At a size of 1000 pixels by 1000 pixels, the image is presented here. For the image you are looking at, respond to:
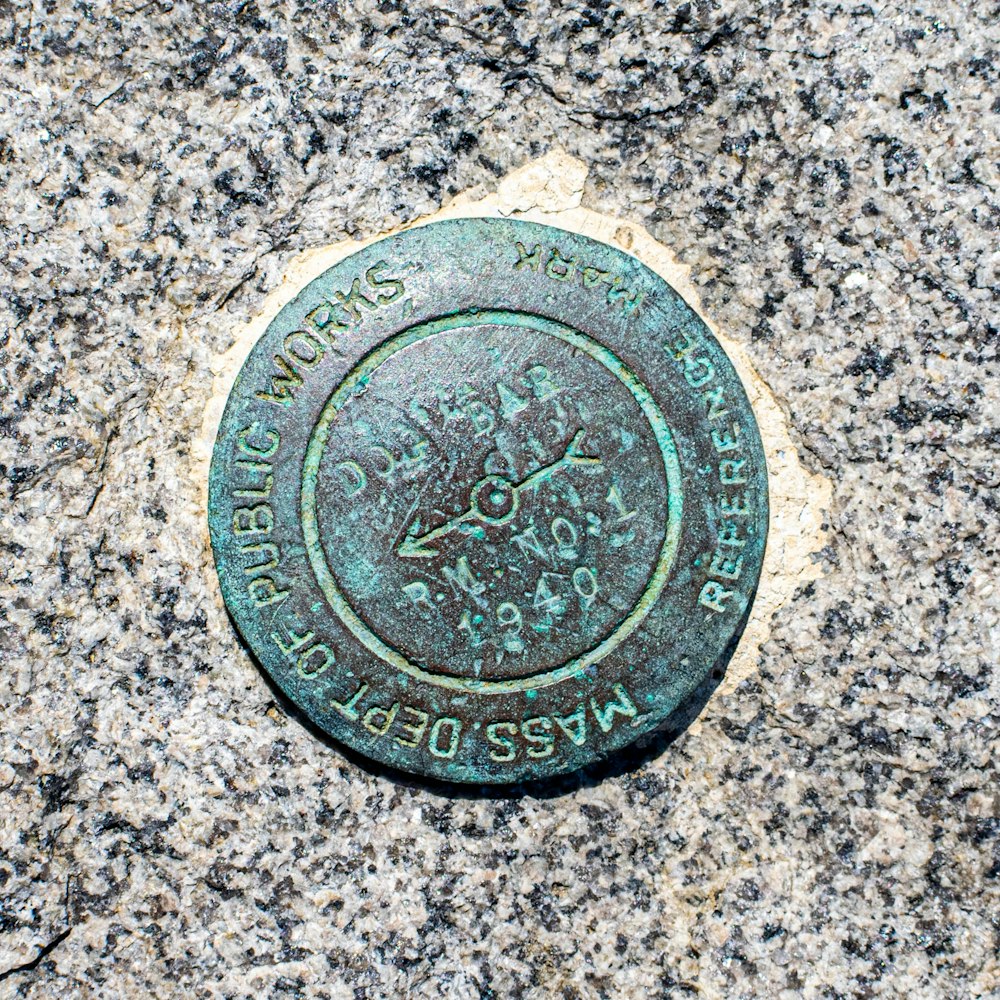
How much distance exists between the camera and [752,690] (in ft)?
5.50

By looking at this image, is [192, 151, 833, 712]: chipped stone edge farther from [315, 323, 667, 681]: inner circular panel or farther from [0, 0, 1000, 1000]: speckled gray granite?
[315, 323, 667, 681]: inner circular panel

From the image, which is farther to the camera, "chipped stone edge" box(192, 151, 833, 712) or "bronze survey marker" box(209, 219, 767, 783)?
"chipped stone edge" box(192, 151, 833, 712)

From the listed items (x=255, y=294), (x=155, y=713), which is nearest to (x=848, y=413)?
(x=255, y=294)

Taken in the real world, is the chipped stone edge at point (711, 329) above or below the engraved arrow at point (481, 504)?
above

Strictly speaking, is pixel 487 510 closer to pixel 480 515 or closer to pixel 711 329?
pixel 480 515

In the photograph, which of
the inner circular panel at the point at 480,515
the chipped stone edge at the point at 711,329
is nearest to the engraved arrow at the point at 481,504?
the inner circular panel at the point at 480,515

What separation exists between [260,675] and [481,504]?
53 centimetres

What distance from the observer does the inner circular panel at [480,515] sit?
156 centimetres

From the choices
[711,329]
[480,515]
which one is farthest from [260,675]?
[711,329]

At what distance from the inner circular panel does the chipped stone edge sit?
256mm

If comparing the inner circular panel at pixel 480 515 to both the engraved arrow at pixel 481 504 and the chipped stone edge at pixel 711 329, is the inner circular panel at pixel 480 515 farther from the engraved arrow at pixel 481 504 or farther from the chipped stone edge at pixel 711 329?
the chipped stone edge at pixel 711 329

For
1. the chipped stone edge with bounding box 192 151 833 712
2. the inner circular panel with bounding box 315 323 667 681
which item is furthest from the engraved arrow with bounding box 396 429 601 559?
the chipped stone edge with bounding box 192 151 833 712

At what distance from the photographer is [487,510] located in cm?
156

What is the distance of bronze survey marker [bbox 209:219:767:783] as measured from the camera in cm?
156
